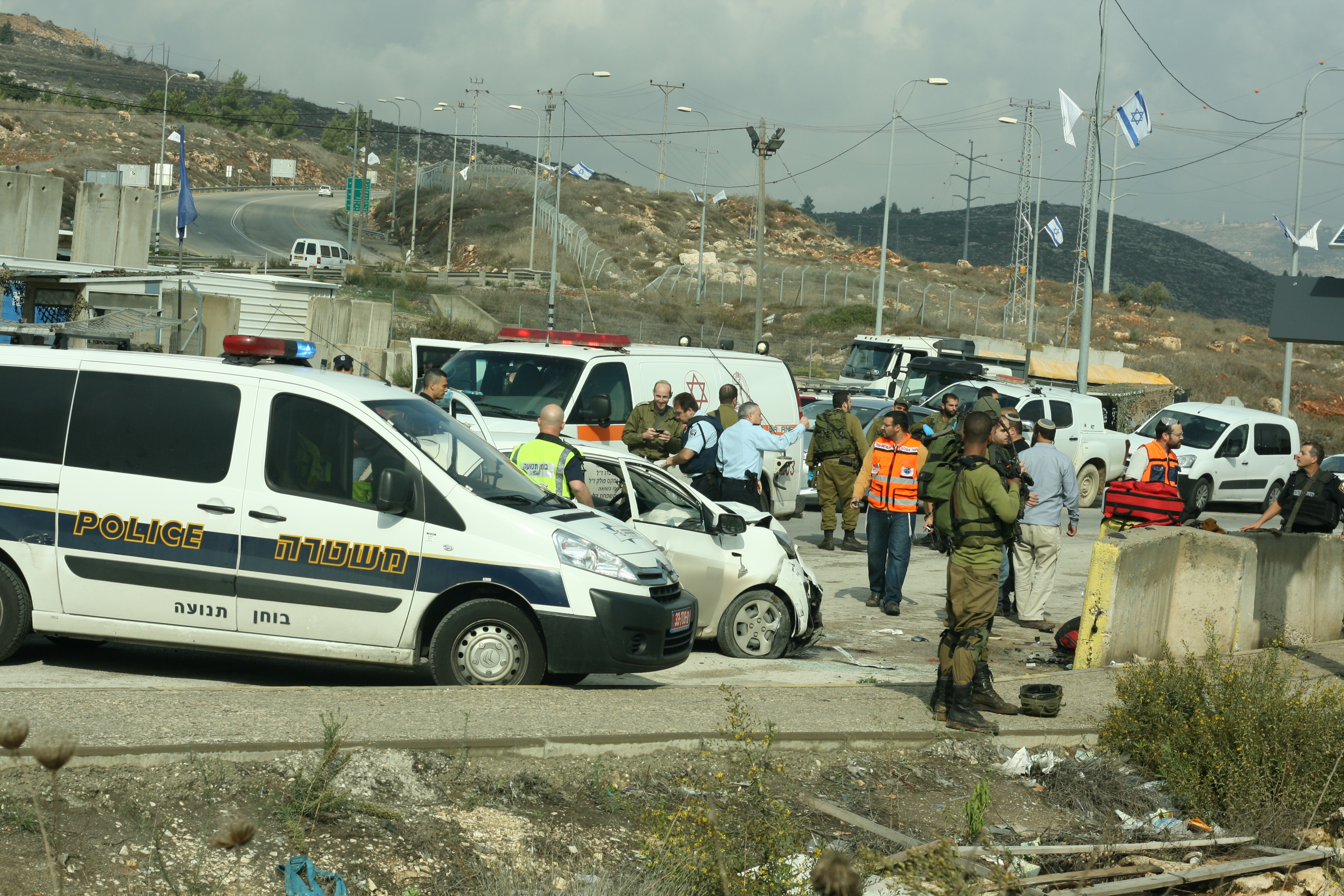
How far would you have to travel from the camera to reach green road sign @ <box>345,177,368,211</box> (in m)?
66.9

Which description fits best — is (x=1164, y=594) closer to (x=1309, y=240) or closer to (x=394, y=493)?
(x=394, y=493)

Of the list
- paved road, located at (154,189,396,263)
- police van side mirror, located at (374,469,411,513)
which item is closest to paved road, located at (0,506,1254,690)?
police van side mirror, located at (374,469,411,513)

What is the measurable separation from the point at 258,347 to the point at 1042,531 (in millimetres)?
6999

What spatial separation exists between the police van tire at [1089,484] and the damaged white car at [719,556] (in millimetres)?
13800

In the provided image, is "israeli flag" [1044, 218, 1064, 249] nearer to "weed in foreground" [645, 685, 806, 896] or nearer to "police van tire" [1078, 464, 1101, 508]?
"police van tire" [1078, 464, 1101, 508]

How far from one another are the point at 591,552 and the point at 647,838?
2.35m

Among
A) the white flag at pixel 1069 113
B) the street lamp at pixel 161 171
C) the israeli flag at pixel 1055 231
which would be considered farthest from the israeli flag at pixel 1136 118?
the street lamp at pixel 161 171

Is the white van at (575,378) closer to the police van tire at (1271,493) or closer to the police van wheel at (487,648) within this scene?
the police van wheel at (487,648)

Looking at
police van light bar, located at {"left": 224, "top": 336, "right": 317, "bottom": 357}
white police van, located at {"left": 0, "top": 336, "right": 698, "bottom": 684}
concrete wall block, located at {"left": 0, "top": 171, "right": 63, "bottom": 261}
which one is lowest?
white police van, located at {"left": 0, "top": 336, "right": 698, "bottom": 684}

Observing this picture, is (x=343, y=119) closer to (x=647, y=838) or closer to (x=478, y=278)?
(x=478, y=278)

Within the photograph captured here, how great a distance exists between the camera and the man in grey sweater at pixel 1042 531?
1091cm

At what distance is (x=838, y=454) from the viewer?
46.1 ft

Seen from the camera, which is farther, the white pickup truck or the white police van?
the white pickup truck

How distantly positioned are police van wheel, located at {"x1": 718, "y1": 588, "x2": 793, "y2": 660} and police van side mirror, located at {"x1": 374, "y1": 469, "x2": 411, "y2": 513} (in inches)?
122
